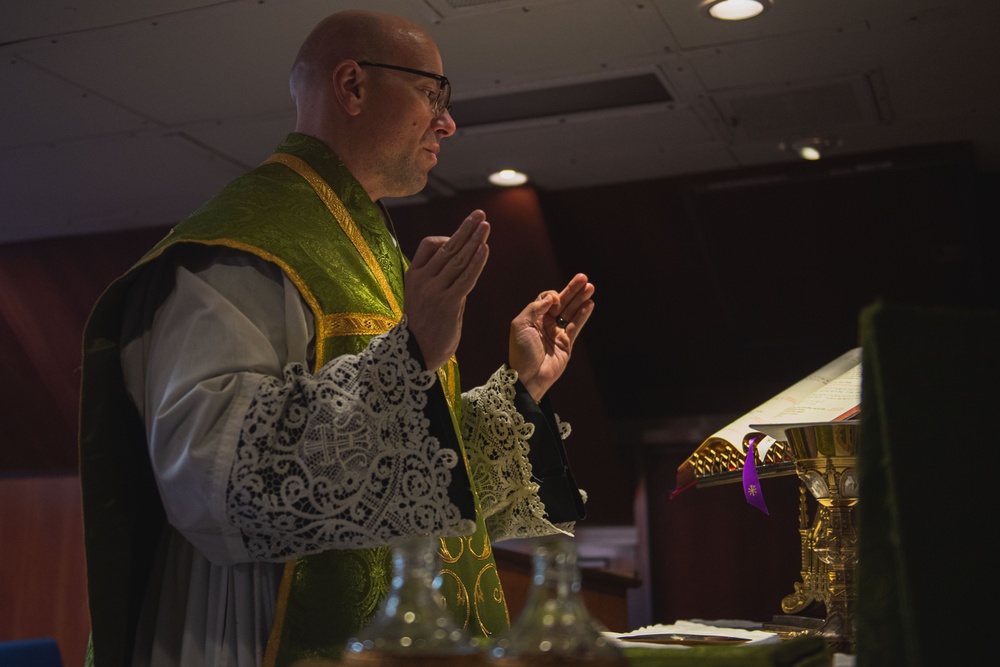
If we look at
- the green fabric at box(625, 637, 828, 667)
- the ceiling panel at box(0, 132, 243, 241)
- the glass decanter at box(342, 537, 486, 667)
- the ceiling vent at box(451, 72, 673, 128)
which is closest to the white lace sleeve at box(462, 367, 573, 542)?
the green fabric at box(625, 637, 828, 667)

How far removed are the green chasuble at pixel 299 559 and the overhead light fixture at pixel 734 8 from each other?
1845 mm

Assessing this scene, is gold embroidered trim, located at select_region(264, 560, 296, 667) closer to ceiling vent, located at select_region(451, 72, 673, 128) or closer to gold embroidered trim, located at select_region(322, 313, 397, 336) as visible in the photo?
gold embroidered trim, located at select_region(322, 313, 397, 336)

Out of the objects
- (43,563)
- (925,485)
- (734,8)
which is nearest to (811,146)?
(734,8)

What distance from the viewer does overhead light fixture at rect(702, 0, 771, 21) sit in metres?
3.29

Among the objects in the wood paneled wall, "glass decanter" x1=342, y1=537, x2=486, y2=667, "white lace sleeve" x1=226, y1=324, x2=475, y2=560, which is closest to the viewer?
"glass decanter" x1=342, y1=537, x2=486, y2=667

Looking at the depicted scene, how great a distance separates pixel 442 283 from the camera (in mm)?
1481

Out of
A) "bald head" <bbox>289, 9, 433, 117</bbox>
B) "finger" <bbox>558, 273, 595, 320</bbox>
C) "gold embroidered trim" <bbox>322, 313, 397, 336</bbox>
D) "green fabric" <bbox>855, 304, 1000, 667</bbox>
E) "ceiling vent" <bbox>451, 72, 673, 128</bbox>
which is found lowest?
"green fabric" <bbox>855, 304, 1000, 667</bbox>

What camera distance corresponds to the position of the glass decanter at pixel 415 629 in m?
0.78

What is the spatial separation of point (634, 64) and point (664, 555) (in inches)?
109

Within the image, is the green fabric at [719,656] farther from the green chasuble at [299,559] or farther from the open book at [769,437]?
the open book at [769,437]

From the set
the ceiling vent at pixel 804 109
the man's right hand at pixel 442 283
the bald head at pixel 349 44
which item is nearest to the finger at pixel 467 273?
the man's right hand at pixel 442 283

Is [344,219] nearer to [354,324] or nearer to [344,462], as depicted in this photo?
[354,324]

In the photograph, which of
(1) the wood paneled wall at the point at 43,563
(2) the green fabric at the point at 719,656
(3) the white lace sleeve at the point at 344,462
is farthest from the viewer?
(1) the wood paneled wall at the point at 43,563

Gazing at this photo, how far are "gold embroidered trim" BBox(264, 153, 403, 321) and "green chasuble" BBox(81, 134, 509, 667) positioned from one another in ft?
0.12
